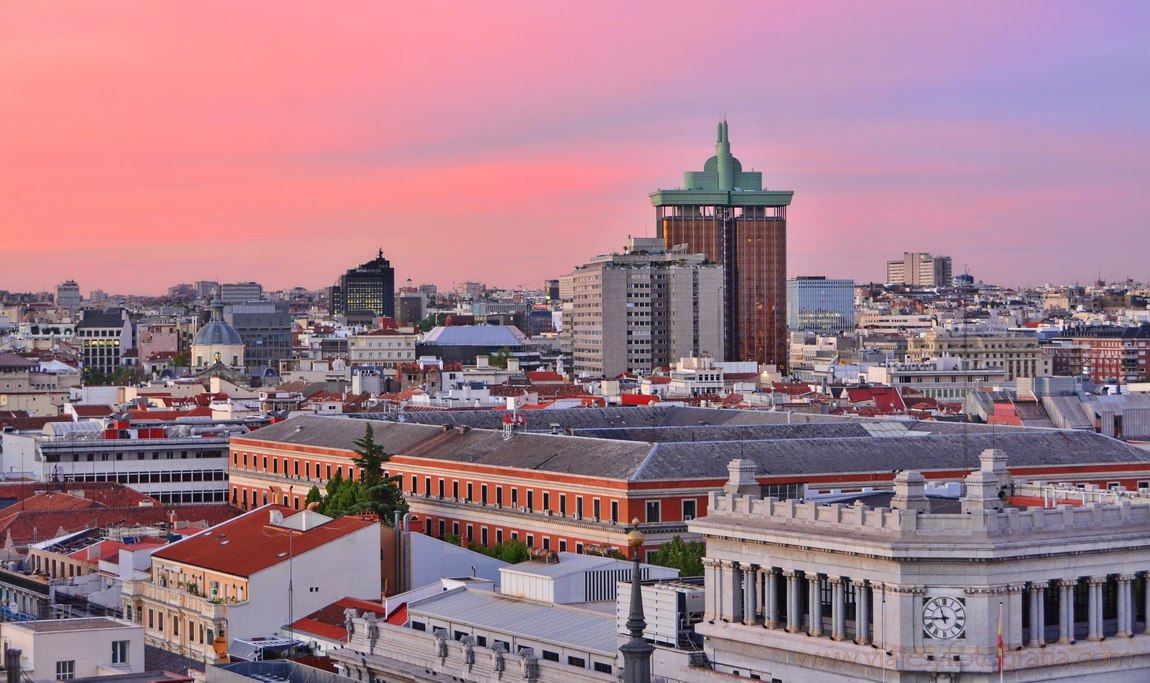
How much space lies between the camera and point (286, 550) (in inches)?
3054

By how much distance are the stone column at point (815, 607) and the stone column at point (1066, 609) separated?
16.8ft

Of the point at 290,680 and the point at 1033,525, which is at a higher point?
the point at 1033,525

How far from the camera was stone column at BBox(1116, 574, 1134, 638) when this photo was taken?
49500 mm

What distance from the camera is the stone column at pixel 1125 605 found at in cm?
4950

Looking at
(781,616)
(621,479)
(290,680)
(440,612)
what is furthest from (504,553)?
(781,616)

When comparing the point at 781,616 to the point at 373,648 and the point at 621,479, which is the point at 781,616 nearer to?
the point at 373,648

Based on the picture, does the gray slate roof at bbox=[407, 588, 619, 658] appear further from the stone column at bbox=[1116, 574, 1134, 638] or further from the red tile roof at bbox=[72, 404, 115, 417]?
the red tile roof at bbox=[72, 404, 115, 417]

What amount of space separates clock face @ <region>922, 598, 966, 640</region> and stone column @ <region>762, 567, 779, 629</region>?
403cm

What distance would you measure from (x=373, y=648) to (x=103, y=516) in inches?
1684

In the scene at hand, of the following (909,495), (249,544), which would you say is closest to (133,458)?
(249,544)

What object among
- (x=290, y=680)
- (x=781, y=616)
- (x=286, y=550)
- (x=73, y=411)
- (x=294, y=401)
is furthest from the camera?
(x=294, y=401)

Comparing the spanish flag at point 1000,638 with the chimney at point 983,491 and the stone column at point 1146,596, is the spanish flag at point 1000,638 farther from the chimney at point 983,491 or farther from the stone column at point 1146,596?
the stone column at point 1146,596

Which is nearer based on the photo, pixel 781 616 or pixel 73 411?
pixel 781 616

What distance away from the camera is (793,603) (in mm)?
49219
